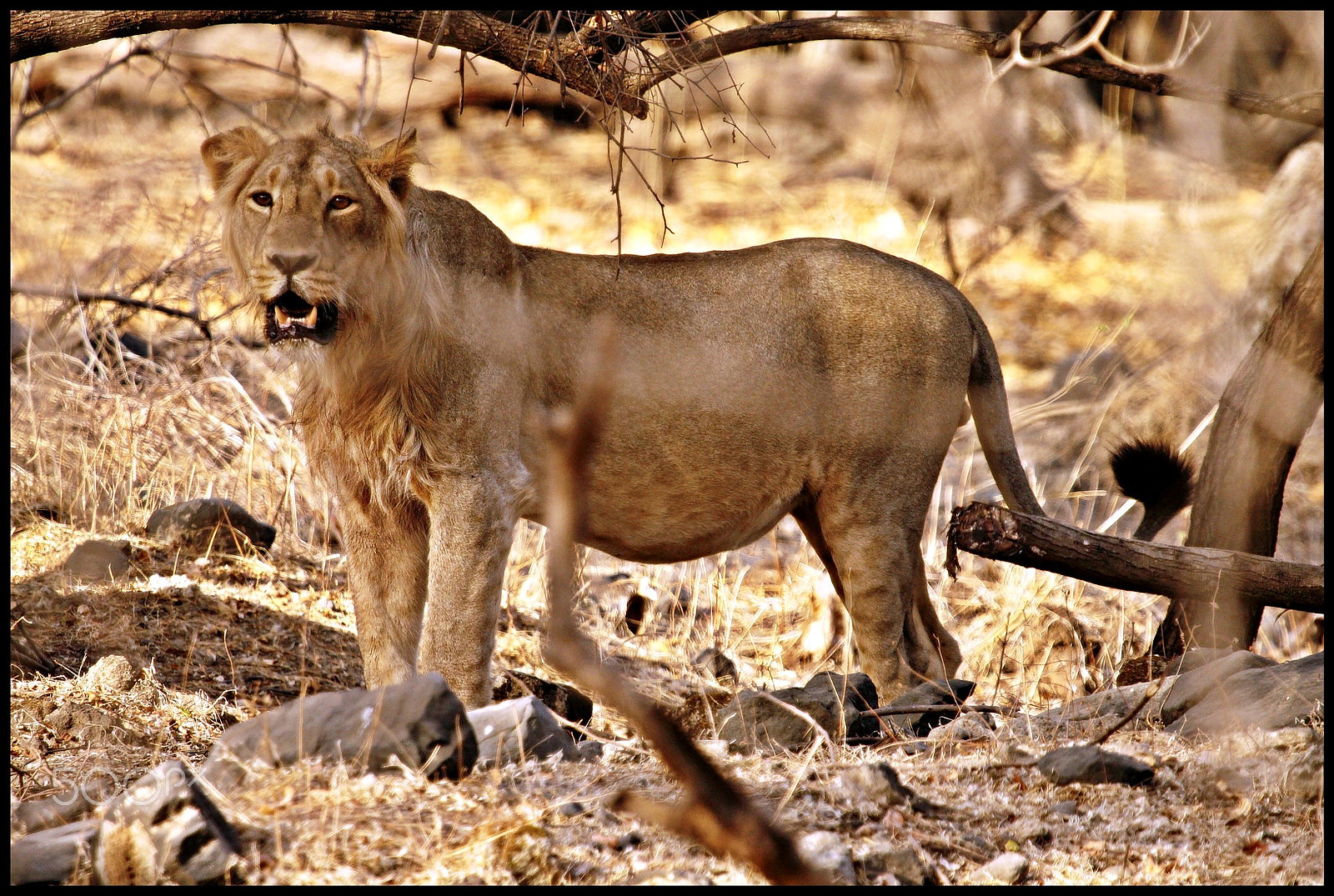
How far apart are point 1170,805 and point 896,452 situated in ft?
6.85

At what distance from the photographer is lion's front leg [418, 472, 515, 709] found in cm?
425

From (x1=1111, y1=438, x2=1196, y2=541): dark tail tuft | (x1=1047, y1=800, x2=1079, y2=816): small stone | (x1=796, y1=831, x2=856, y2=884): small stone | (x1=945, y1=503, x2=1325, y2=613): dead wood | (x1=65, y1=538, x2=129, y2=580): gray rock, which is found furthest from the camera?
(x1=65, y1=538, x2=129, y2=580): gray rock

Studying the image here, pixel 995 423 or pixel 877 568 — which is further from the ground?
pixel 995 423

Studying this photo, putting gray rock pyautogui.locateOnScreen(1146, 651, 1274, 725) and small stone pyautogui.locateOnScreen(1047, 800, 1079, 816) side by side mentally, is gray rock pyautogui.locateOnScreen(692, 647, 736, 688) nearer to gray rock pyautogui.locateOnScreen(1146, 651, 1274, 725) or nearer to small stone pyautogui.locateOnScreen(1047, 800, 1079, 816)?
gray rock pyautogui.locateOnScreen(1146, 651, 1274, 725)

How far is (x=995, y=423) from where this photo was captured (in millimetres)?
5430

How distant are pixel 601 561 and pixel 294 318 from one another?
412cm

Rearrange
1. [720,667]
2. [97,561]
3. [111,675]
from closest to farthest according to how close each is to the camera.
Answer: [111,675] → [97,561] → [720,667]

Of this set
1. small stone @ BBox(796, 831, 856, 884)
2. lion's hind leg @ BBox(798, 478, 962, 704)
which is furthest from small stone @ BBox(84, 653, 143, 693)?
small stone @ BBox(796, 831, 856, 884)

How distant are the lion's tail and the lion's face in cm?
247

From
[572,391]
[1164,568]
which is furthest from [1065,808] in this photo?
[572,391]

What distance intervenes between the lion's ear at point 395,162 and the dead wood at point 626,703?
225 centimetres

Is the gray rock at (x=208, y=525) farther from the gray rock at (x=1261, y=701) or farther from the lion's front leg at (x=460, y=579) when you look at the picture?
the gray rock at (x=1261, y=701)


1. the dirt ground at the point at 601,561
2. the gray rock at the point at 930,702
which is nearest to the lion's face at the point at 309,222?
the dirt ground at the point at 601,561

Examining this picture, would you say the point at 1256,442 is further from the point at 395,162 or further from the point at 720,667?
the point at 395,162
